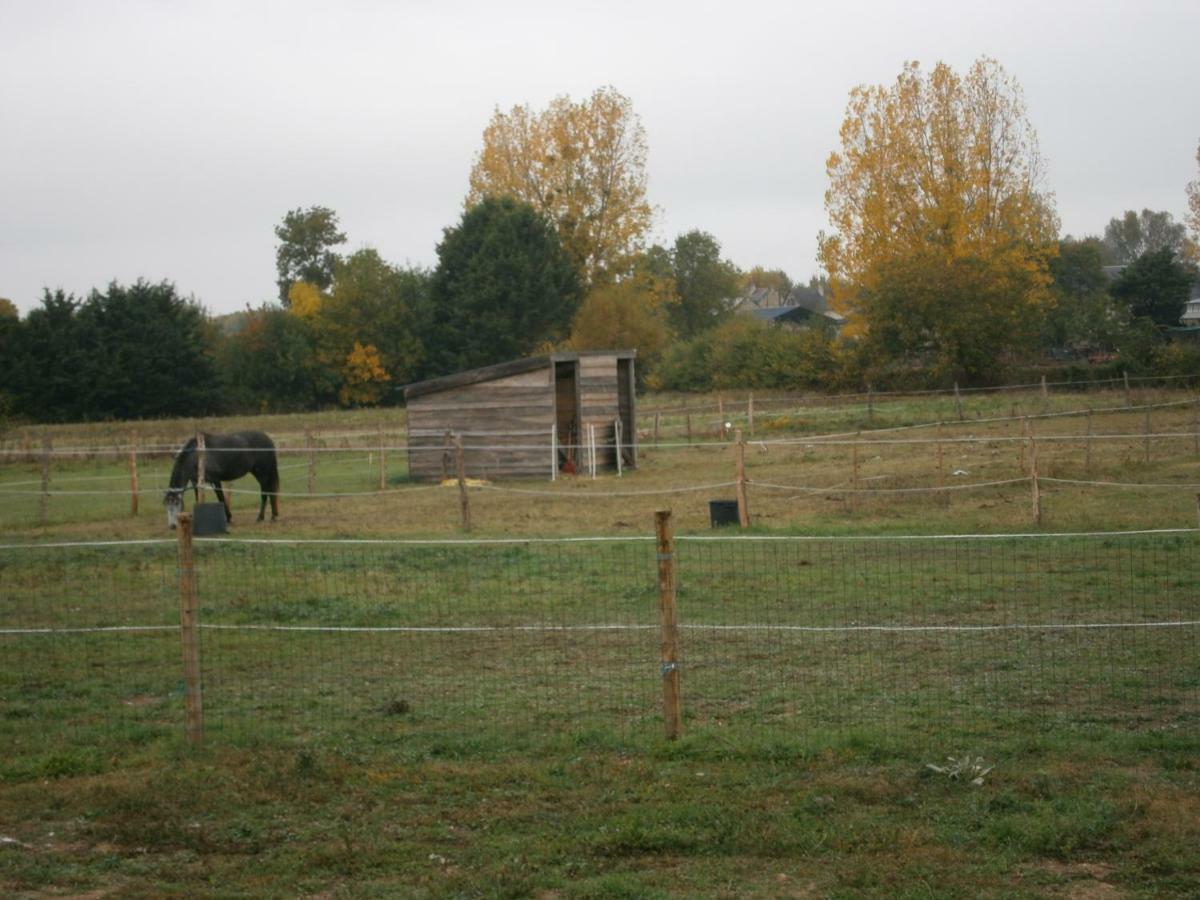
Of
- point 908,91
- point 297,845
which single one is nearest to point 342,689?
point 297,845

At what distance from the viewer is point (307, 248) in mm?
85312

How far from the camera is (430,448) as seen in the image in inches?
985

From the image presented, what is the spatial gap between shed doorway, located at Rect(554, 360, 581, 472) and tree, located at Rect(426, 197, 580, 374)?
2942cm

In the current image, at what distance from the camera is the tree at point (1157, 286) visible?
5922 centimetres

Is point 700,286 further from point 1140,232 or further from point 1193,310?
point 1140,232

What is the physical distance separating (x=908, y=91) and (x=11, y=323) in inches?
1483

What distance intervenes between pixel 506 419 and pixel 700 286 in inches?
2399

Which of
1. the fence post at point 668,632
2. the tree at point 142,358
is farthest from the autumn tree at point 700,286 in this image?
the fence post at point 668,632

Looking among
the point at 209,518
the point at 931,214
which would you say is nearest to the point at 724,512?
the point at 209,518

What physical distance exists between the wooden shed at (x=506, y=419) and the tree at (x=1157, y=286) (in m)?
41.1

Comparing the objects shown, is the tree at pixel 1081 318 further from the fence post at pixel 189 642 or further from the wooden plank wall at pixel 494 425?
the fence post at pixel 189 642

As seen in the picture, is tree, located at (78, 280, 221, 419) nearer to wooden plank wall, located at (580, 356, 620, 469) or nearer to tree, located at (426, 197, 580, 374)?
tree, located at (426, 197, 580, 374)

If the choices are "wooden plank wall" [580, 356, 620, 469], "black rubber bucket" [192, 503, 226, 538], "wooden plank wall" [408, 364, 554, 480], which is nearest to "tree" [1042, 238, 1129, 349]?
"wooden plank wall" [580, 356, 620, 469]

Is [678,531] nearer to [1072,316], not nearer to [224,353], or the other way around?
[1072,316]
